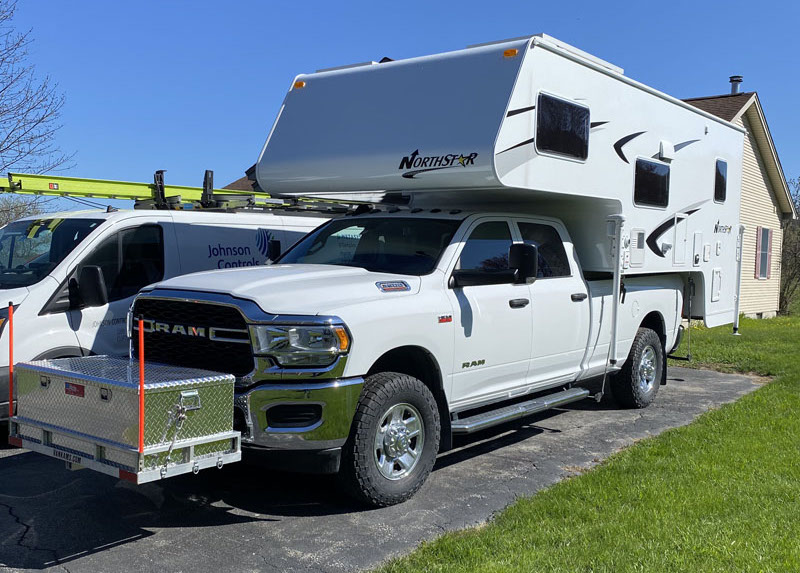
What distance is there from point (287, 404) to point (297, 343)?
1.21ft

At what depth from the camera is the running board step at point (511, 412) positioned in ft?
19.0

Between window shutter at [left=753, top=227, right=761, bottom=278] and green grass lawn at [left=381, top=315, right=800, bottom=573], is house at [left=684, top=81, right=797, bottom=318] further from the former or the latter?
green grass lawn at [left=381, top=315, right=800, bottom=573]

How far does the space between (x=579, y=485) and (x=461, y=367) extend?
118 centimetres

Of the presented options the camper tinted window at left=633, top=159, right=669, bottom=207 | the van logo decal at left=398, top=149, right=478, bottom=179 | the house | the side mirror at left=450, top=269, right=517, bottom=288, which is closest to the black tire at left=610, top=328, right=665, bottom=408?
the camper tinted window at left=633, top=159, right=669, bottom=207

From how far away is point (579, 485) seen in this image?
5.57 meters

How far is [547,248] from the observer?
697 centimetres

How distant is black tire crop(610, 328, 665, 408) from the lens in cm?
844

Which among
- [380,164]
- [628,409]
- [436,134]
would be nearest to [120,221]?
[380,164]

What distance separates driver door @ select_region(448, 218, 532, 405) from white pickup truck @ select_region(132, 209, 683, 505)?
0.04 feet

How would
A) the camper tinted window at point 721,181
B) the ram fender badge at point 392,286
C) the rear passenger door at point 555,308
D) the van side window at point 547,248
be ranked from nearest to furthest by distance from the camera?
1. the ram fender badge at point 392,286
2. the rear passenger door at point 555,308
3. the van side window at point 547,248
4. the camper tinted window at point 721,181

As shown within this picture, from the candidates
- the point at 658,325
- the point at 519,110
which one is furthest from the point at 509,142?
the point at 658,325

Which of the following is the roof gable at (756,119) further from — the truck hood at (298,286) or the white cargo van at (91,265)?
the truck hood at (298,286)

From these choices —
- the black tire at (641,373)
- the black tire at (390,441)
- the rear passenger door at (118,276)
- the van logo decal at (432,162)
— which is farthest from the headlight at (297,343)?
the black tire at (641,373)

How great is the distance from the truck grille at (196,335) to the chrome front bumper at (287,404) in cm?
20
